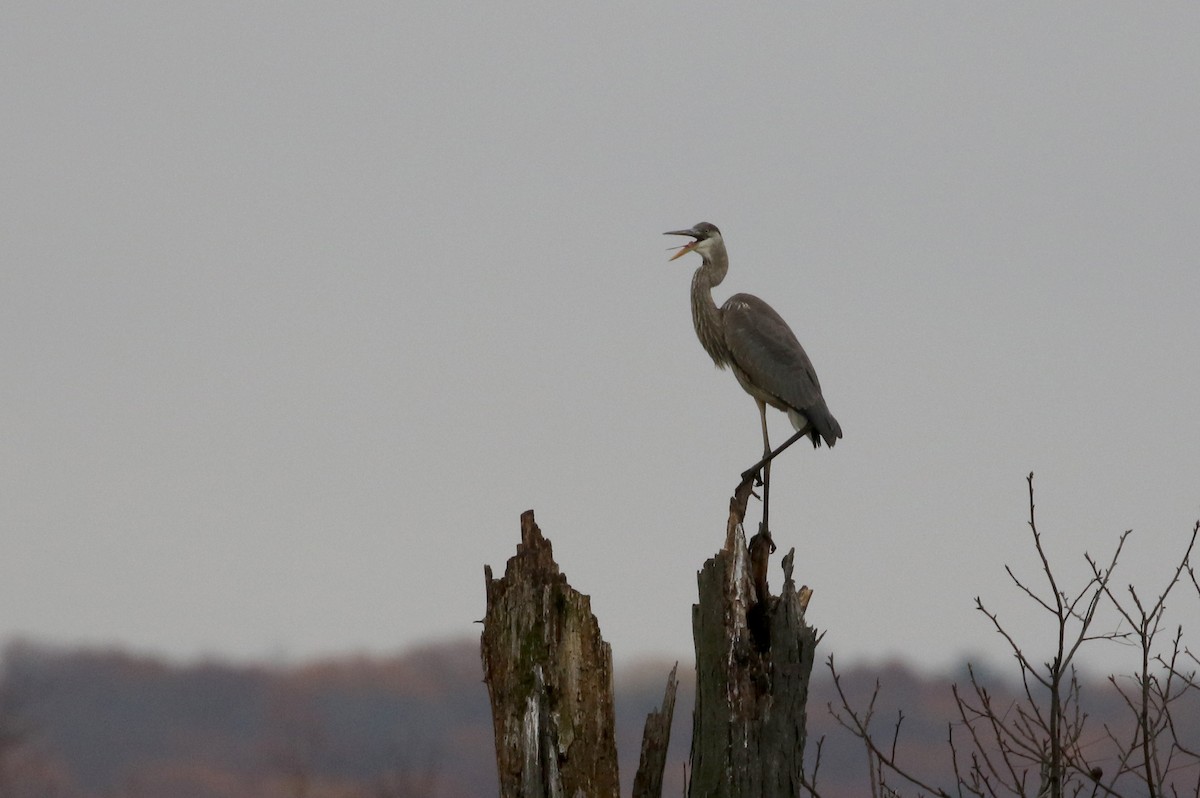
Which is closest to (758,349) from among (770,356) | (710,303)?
(770,356)

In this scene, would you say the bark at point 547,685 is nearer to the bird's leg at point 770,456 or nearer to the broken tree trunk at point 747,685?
the broken tree trunk at point 747,685

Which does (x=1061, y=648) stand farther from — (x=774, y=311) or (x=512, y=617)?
(x=774, y=311)

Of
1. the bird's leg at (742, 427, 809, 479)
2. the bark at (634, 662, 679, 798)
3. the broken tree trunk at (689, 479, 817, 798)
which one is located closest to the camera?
the broken tree trunk at (689, 479, 817, 798)

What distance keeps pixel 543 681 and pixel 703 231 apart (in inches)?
178

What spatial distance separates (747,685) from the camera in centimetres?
659

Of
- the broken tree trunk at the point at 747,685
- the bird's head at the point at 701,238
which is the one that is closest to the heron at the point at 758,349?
the bird's head at the point at 701,238

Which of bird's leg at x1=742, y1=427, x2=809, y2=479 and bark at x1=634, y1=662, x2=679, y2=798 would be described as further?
bird's leg at x1=742, y1=427, x2=809, y2=479

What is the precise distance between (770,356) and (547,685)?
3873 millimetres

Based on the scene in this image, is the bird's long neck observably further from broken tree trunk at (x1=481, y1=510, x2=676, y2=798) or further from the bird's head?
broken tree trunk at (x1=481, y1=510, x2=676, y2=798)

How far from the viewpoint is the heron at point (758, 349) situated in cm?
962

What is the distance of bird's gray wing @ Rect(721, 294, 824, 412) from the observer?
9648 mm

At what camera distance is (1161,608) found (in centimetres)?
547

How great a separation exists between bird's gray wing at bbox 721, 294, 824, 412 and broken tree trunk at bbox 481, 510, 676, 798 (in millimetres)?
3304

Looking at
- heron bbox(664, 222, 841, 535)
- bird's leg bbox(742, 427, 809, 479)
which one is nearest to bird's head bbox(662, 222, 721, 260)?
heron bbox(664, 222, 841, 535)
